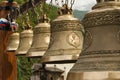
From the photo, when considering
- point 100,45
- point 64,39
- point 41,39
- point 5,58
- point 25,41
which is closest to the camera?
point 100,45

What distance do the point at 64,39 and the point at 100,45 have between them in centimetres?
128

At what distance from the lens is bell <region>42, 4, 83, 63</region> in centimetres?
358

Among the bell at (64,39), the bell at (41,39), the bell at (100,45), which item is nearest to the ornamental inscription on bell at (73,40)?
the bell at (64,39)

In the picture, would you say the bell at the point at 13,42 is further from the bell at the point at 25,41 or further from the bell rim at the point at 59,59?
the bell rim at the point at 59,59

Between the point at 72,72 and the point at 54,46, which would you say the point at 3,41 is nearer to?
the point at 54,46

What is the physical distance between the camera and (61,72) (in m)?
20.1

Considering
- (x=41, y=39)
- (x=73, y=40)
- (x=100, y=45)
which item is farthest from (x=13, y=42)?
(x=100, y=45)

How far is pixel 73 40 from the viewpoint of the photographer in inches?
148

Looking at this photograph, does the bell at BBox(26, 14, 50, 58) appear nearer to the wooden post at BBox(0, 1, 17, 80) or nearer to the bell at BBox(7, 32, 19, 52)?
the bell at BBox(7, 32, 19, 52)

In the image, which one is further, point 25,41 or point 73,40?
point 25,41

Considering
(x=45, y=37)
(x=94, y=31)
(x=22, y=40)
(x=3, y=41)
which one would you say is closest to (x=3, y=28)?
(x=3, y=41)

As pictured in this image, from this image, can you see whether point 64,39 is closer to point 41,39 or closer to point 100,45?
point 41,39

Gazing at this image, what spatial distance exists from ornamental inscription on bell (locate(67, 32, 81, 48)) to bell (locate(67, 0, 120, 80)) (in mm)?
1155

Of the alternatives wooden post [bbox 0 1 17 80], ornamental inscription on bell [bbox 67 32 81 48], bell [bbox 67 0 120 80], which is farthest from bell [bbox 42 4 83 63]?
wooden post [bbox 0 1 17 80]
